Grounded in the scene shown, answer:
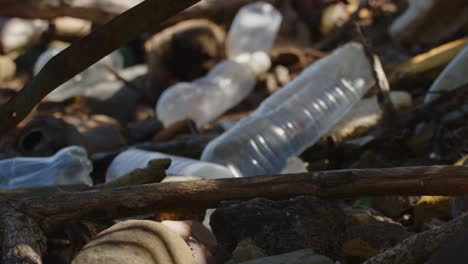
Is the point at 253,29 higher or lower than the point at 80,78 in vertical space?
higher

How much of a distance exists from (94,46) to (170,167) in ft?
4.36

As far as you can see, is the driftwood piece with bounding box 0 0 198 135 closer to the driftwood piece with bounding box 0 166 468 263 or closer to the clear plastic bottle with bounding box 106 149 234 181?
the driftwood piece with bounding box 0 166 468 263

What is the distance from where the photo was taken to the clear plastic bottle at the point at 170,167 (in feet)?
8.74

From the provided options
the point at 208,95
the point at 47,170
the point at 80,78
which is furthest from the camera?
the point at 80,78

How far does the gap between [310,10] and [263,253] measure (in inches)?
171

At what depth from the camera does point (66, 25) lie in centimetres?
580

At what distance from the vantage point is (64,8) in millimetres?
5195

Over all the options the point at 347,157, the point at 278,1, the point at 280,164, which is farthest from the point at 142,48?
the point at 347,157

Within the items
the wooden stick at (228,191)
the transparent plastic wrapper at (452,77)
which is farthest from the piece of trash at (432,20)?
the wooden stick at (228,191)

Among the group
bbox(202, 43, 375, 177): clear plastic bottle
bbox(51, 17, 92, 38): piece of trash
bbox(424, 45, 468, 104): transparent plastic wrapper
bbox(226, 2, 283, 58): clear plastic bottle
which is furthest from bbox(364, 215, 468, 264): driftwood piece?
bbox(51, 17, 92, 38): piece of trash

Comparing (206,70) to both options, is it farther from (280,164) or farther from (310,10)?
(280,164)

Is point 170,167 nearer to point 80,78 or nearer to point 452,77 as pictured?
point 452,77

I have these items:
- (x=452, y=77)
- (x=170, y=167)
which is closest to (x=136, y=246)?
(x=170, y=167)

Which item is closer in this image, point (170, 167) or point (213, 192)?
point (213, 192)
